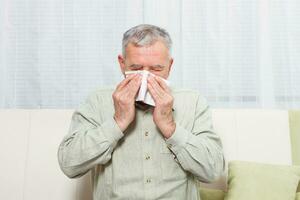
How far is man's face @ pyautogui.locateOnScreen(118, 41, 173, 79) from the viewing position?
136 centimetres

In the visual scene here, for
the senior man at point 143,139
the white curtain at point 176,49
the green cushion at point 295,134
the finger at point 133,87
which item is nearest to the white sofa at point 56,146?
the green cushion at point 295,134

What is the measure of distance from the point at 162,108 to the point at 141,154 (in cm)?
18

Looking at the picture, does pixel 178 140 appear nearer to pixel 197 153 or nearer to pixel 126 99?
pixel 197 153

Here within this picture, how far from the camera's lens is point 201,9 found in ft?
6.56

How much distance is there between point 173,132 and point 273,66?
0.90m

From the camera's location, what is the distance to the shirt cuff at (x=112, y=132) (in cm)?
128

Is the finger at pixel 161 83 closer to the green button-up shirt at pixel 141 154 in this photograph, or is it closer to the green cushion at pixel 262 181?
the green button-up shirt at pixel 141 154

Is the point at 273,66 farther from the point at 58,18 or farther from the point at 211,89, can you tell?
the point at 58,18

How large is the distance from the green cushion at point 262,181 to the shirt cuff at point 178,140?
16.6 inches

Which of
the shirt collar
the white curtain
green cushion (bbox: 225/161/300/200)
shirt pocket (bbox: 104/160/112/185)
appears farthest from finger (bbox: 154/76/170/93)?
the white curtain

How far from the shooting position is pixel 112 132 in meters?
1.28

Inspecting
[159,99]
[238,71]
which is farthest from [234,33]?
[159,99]

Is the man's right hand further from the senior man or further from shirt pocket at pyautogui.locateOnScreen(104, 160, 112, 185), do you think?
shirt pocket at pyautogui.locateOnScreen(104, 160, 112, 185)

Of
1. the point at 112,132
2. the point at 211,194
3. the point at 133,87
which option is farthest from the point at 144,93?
the point at 211,194
